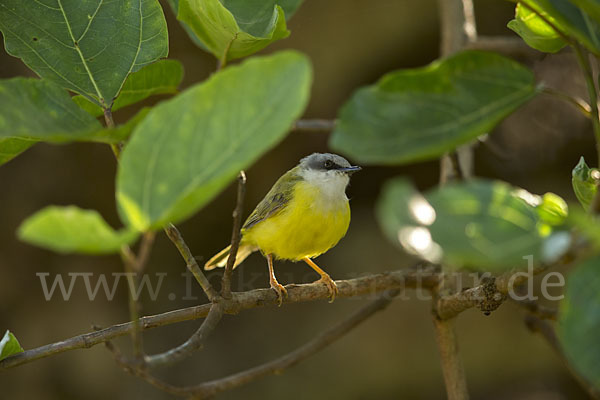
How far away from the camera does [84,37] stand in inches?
A: 41.8

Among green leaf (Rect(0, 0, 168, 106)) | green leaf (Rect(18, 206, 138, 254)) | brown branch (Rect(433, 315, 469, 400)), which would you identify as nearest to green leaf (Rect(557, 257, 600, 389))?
green leaf (Rect(18, 206, 138, 254))

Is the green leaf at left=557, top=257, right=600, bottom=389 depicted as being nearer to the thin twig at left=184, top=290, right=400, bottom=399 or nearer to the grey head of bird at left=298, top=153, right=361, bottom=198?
the thin twig at left=184, top=290, right=400, bottom=399

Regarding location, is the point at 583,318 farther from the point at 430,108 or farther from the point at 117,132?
the point at 117,132

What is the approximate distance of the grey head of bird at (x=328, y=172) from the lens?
2.54m


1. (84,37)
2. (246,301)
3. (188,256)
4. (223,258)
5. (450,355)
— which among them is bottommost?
(223,258)

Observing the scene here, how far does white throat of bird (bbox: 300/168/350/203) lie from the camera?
2.49 m

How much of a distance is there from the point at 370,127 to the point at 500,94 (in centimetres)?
20

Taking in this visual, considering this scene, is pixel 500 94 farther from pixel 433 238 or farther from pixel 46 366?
pixel 46 366

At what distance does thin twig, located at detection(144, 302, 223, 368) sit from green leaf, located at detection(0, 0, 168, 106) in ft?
1.42

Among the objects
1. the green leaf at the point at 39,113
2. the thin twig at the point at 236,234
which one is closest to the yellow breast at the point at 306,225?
the thin twig at the point at 236,234

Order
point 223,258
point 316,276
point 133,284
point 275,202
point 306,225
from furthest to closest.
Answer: point 316,276, point 223,258, point 275,202, point 306,225, point 133,284

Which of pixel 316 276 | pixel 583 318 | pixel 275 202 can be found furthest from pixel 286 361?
pixel 316 276

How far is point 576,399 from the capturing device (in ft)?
11.3

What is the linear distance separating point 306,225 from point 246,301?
1001 millimetres
